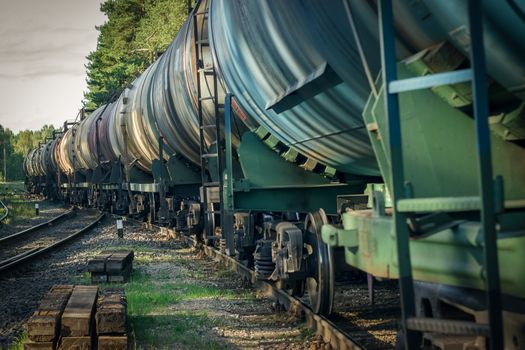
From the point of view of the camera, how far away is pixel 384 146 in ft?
10.6

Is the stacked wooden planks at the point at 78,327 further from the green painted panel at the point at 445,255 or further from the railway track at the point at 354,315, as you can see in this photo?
the green painted panel at the point at 445,255

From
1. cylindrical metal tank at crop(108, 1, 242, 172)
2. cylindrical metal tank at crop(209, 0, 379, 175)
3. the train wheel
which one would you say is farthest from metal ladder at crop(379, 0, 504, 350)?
cylindrical metal tank at crop(108, 1, 242, 172)

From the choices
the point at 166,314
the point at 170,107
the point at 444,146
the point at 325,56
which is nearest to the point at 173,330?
the point at 166,314

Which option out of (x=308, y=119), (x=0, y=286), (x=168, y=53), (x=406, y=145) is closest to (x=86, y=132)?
(x=168, y=53)

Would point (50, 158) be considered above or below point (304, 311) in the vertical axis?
above

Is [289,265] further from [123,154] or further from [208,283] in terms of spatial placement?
[123,154]

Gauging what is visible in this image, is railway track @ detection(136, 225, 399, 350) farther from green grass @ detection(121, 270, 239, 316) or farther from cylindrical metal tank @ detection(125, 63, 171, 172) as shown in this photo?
cylindrical metal tank @ detection(125, 63, 171, 172)

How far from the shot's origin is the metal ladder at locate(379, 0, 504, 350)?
7.74 ft

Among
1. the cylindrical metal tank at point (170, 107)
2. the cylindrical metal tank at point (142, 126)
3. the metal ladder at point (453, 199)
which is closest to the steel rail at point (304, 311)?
the cylindrical metal tank at point (170, 107)

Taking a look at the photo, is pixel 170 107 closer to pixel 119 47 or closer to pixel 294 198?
pixel 294 198

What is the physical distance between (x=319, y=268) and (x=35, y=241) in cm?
1339

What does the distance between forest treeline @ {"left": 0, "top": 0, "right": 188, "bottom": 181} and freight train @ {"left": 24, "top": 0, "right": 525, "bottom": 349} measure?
1593 inches

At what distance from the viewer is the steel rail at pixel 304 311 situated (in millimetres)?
5336

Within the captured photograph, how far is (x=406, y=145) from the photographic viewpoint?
325 centimetres
